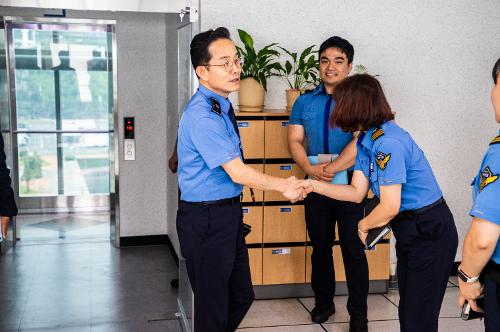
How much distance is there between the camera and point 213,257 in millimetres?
2723

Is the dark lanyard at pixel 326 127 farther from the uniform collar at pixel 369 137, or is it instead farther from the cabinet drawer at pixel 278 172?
the uniform collar at pixel 369 137

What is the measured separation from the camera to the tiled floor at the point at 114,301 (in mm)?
3836

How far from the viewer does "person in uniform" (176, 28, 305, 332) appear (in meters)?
2.62

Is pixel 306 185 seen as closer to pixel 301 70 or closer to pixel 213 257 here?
pixel 213 257

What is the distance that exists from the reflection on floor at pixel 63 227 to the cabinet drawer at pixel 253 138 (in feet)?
9.08

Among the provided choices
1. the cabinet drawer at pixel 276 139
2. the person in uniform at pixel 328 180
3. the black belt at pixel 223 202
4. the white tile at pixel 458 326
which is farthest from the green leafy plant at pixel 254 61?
the white tile at pixel 458 326

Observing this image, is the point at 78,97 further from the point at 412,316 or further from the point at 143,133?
the point at 412,316

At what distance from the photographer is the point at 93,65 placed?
726 cm

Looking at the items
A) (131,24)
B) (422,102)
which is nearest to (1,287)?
(131,24)

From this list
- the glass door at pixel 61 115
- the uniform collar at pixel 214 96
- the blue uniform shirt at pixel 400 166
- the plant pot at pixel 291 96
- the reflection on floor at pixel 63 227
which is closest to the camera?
the blue uniform shirt at pixel 400 166

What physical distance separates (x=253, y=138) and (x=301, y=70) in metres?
0.60

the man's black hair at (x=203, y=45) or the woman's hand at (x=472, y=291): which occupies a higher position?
the man's black hair at (x=203, y=45)

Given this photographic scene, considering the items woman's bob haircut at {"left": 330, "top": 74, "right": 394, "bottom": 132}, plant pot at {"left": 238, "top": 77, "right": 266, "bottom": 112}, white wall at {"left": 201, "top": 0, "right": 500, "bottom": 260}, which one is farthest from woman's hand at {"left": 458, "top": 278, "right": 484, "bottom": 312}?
white wall at {"left": 201, "top": 0, "right": 500, "bottom": 260}

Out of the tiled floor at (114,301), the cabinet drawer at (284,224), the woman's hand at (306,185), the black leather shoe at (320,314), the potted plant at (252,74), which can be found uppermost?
the potted plant at (252,74)
